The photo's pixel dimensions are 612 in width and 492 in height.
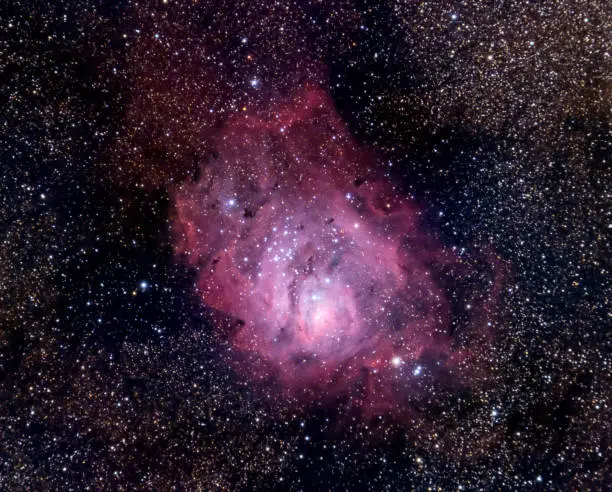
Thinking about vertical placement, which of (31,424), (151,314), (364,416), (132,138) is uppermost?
(132,138)

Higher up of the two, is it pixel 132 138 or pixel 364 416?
pixel 132 138

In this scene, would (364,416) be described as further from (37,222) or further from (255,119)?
(37,222)

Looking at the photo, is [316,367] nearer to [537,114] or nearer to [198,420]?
[198,420]

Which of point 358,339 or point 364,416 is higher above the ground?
point 358,339

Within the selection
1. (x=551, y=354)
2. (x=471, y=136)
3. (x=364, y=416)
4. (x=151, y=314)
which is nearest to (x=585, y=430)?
(x=551, y=354)

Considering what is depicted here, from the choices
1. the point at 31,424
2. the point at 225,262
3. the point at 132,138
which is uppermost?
the point at 132,138

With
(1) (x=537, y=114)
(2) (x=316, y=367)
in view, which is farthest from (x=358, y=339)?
(1) (x=537, y=114)
